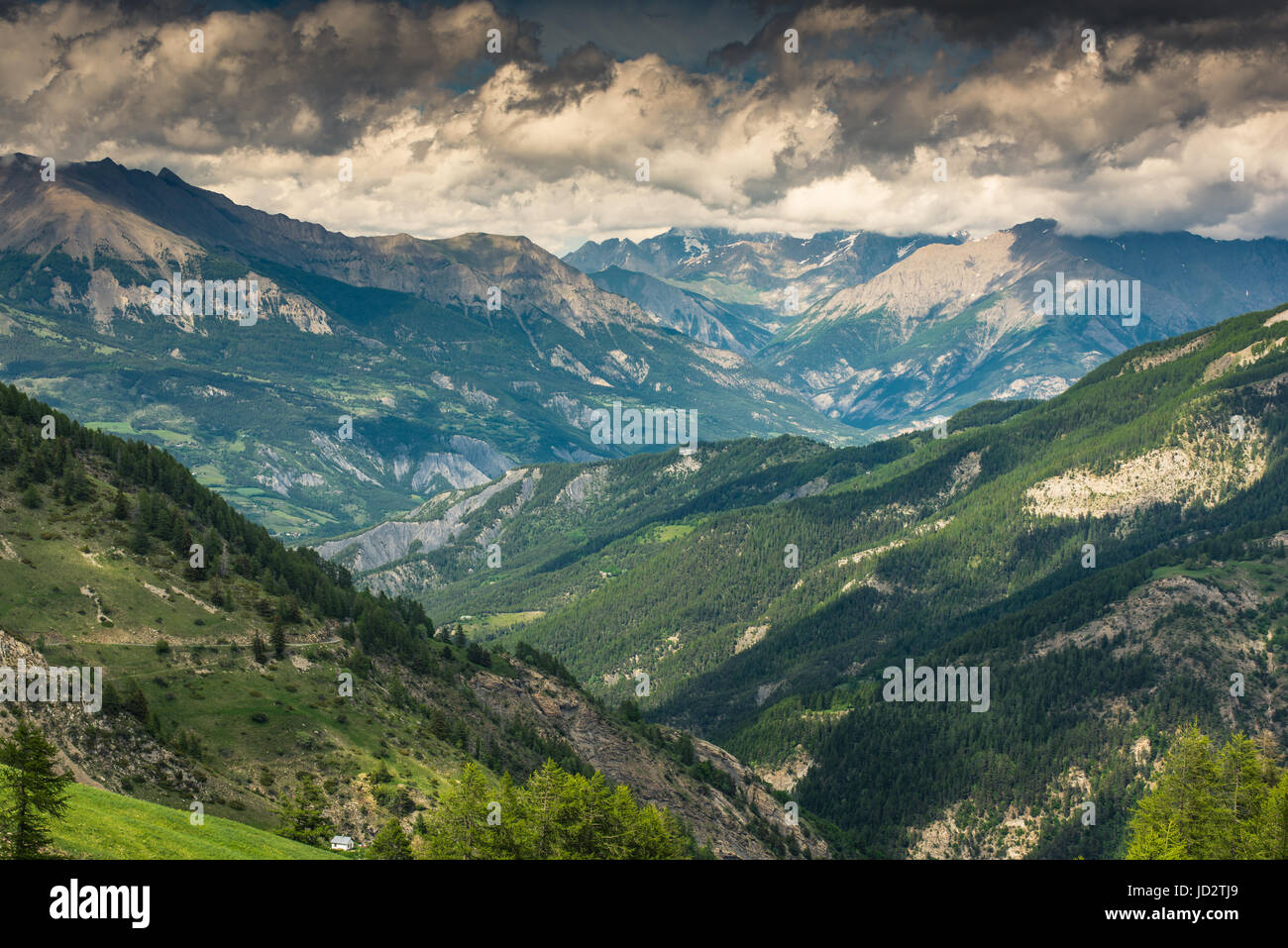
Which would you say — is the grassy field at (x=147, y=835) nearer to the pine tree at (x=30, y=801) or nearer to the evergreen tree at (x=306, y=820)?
the pine tree at (x=30, y=801)

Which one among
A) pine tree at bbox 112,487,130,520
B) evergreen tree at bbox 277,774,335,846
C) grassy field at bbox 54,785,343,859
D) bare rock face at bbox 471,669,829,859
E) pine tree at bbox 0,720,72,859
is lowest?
bare rock face at bbox 471,669,829,859

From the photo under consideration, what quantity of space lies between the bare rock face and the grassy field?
85.7 metres

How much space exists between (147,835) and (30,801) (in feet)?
29.5

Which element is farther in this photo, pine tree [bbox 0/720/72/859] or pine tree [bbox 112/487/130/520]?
pine tree [bbox 112/487/130/520]

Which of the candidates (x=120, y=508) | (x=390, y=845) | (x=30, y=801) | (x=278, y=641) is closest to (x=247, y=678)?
(x=278, y=641)

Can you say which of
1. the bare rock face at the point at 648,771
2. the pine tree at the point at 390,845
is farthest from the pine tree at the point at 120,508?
the pine tree at the point at 390,845

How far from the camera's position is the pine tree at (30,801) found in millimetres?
49281

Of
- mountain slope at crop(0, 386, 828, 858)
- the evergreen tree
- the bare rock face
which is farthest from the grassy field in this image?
the bare rock face

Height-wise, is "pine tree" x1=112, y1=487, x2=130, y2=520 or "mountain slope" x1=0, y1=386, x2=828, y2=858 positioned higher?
"pine tree" x1=112, y1=487, x2=130, y2=520

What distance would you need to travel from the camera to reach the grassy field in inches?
2120

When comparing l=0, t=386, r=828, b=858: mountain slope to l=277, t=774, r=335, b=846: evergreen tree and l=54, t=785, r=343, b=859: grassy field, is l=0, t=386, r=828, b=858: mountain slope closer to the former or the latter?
l=54, t=785, r=343, b=859: grassy field
